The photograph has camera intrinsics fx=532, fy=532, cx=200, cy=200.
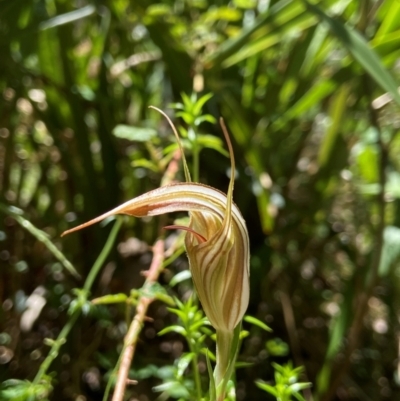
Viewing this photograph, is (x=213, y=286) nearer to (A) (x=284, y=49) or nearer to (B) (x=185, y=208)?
(B) (x=185, y=208)

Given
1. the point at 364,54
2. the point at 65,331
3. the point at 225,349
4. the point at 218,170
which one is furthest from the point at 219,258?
the point at 218,170

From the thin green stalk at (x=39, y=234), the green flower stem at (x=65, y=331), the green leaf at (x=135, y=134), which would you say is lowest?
the green flower stem at (x=65, y=331)

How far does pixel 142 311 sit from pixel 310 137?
60cm

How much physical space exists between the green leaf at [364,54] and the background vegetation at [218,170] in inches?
4.6

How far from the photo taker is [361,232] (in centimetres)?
88

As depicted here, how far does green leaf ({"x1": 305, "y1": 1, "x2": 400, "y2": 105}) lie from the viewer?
0.51 meters

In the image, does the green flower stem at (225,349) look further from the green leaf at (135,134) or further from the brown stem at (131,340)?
the green leaf at (135,134)

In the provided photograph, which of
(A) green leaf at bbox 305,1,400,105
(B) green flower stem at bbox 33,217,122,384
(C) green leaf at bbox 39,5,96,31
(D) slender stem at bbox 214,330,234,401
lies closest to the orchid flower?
(D) slender stem at bbox 214,330,234,401

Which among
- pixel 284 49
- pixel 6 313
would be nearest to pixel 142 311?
pixel 6 313

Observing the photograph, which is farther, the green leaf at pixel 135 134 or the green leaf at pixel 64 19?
the green leaf at pixel 64 19

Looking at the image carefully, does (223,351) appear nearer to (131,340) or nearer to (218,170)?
(131,340)

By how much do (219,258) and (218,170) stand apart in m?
0.49

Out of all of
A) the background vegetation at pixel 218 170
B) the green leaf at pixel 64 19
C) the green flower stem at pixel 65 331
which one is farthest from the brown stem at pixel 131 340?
the green leaf at pixel 64 19

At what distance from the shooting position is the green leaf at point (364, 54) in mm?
511
